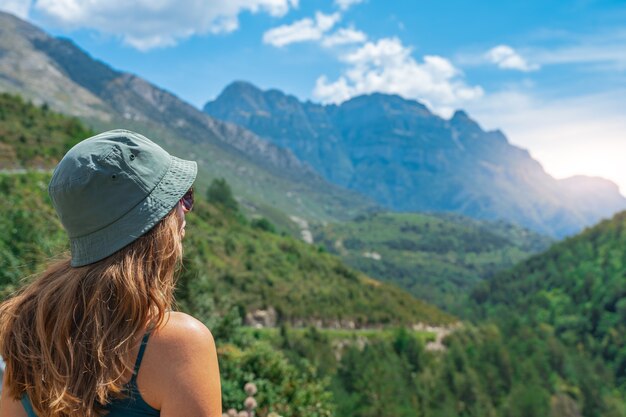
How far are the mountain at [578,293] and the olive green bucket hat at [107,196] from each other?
330 feet

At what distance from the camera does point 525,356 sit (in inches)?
2980

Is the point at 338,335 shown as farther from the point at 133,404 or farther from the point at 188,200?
the point at 133,404

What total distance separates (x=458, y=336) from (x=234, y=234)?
110 feet

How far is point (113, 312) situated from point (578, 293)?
12822 centimetres

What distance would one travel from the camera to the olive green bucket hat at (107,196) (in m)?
2.30

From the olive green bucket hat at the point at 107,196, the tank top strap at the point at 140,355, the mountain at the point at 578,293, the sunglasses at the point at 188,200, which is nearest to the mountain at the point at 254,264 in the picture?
the sunglasses at the point at 188,200

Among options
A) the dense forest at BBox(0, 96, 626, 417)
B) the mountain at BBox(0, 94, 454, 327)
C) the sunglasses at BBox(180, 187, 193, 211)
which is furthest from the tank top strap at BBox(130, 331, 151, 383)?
the mountain at BBox(0, 94, 454, 327)

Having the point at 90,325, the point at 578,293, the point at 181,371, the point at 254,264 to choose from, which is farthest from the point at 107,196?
the point at 578,293

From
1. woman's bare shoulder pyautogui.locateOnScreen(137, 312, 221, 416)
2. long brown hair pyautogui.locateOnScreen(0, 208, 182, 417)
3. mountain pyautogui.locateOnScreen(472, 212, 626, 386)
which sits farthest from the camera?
mountain pyautogui.locateOnScreen(472, 212, 626, 386)

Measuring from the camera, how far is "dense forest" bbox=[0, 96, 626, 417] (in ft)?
47.9

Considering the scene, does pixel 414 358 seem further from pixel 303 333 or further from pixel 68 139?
pixel 68 139

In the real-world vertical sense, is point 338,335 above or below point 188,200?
below

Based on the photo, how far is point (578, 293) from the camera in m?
114

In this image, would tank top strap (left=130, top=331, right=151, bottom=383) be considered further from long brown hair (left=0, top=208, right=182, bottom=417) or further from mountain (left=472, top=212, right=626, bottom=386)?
mountain (left=472, top=212, right=626, bottom=386)
